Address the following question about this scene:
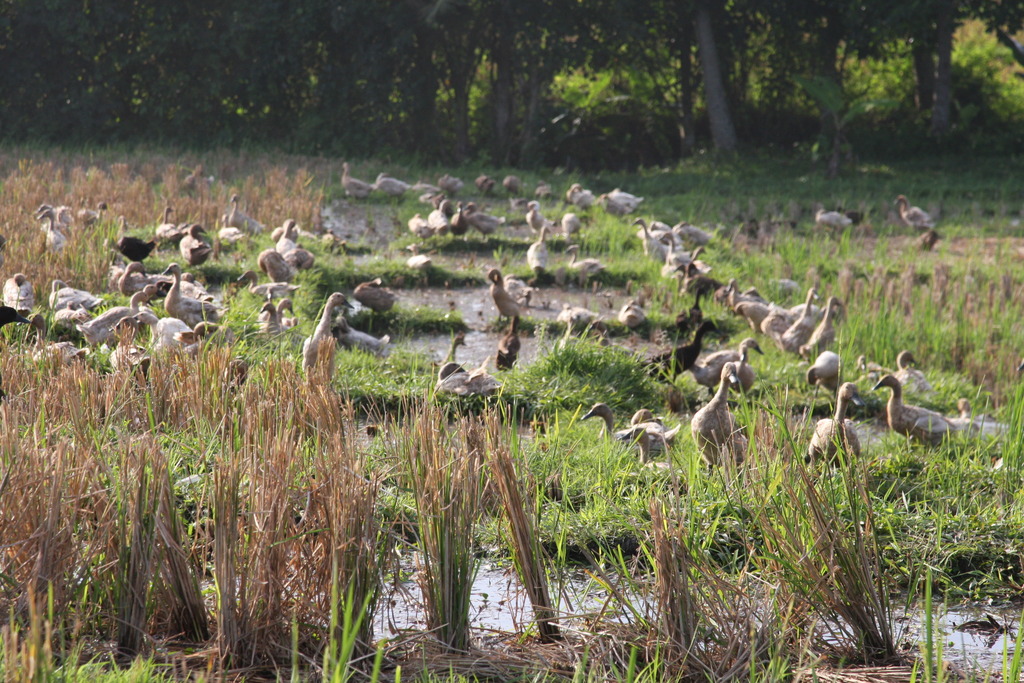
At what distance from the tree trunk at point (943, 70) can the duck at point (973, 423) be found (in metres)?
15.8

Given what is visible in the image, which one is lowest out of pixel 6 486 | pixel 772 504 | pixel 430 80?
pixel 772 504

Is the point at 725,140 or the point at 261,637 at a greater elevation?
the point at 725,140

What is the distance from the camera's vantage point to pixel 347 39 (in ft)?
80.3

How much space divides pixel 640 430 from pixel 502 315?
371 centimetres

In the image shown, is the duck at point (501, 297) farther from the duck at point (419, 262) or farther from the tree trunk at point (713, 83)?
the tree trunk at point (713, 83)

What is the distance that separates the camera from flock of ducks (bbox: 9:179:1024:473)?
6098mm

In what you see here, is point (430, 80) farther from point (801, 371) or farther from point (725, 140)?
point (801, 371)

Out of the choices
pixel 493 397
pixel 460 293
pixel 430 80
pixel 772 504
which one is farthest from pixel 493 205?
pixel 772 504

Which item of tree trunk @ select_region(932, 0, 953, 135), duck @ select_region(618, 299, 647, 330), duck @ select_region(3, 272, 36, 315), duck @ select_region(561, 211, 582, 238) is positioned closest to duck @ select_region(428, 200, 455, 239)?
duck @ select_region(561, 211, 582, 238)

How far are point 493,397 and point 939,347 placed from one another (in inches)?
171

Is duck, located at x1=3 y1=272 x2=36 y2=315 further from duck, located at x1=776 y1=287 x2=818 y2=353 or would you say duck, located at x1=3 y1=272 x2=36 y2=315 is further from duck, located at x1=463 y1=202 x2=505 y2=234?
duck, located at x1=463 y1=202 x2=505 y2=234

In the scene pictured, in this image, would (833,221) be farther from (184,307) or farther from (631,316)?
(184,307)

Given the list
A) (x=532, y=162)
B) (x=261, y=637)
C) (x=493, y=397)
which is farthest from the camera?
(x=532, y=162)

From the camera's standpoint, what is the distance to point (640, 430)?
6.08 m
